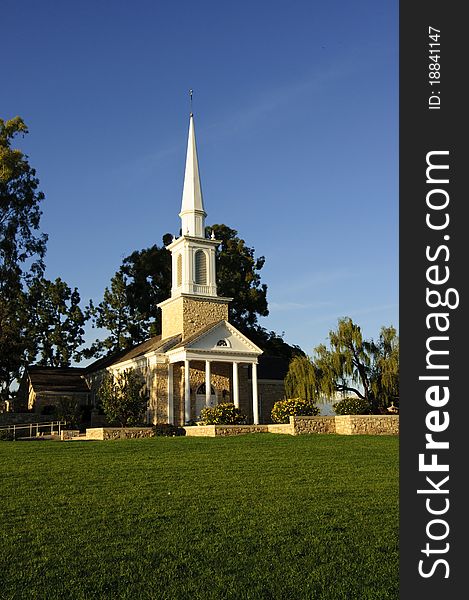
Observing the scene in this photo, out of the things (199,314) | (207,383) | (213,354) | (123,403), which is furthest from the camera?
Answer: (199,314)

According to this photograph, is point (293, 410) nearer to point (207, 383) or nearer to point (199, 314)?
point (207, 383)

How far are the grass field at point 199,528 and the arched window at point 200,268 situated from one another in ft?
68.0

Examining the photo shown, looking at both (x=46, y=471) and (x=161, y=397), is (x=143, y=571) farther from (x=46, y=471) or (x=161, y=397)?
(x=161, y=397)

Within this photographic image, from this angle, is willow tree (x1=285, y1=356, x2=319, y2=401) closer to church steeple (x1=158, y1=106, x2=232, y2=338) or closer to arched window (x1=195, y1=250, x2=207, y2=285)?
church steeple (x1=158, y1=106, x2=232, y2=338)

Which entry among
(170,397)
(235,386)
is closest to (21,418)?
(170,397)

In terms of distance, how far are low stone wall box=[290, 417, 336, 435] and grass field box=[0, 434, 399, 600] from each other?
866 cm

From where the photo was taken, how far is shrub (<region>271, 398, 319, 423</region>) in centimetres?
2969

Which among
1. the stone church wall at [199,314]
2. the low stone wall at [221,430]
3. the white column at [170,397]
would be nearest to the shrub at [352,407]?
the low stone wall at [221,430]

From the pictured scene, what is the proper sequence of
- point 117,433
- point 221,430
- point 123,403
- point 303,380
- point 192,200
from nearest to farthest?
1. point 221,430
2. point 117,433
3. point 123,403
4. point 303,380
5. point 192,200

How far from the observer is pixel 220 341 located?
35.8 meters

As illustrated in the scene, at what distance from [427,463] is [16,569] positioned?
6.24 m

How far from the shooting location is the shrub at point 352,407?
29031 mm

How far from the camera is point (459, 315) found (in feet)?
11.0

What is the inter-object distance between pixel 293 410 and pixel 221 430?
396 cm
